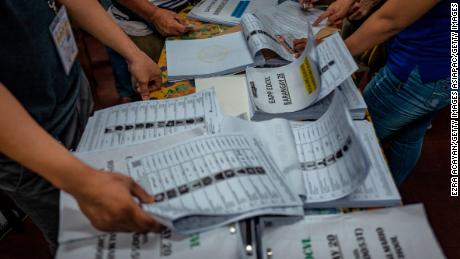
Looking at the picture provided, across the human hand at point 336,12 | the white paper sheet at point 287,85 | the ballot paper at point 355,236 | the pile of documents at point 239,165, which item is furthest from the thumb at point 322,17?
the ballot paper at point 355,236

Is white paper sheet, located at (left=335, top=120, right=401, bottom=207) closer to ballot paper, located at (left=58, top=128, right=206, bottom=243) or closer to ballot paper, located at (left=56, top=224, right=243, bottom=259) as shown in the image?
ballot paper, located at (left=56, top=224, right=243, bottom=259)

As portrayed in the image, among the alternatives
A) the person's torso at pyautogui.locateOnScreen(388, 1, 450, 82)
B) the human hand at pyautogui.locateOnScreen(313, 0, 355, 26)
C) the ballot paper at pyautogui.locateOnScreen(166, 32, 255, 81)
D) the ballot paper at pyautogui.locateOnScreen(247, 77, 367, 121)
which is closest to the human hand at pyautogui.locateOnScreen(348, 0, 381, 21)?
the human hand at pyautogui.locateOnScreen(313, 0, 355, 26)

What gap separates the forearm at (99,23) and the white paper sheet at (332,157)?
18.6 inches

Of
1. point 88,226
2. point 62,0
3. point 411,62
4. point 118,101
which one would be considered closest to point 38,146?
point 88,226

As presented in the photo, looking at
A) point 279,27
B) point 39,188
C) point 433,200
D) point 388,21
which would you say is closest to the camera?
point 39,188

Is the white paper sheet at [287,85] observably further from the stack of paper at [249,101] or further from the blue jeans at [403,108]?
the blue jeans at [403,108]

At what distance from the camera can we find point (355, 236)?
571mm

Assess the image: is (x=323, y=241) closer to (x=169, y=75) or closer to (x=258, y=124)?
(x=258, y=124)

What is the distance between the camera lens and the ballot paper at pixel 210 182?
549mm

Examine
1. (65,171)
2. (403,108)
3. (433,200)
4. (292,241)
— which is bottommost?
(433,200)

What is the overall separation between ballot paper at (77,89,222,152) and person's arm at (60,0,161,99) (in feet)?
0.32

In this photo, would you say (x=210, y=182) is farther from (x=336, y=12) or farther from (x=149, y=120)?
(x=336, y=12)

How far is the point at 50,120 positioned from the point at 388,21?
79cm

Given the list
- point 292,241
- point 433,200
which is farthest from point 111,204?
point 433,200
